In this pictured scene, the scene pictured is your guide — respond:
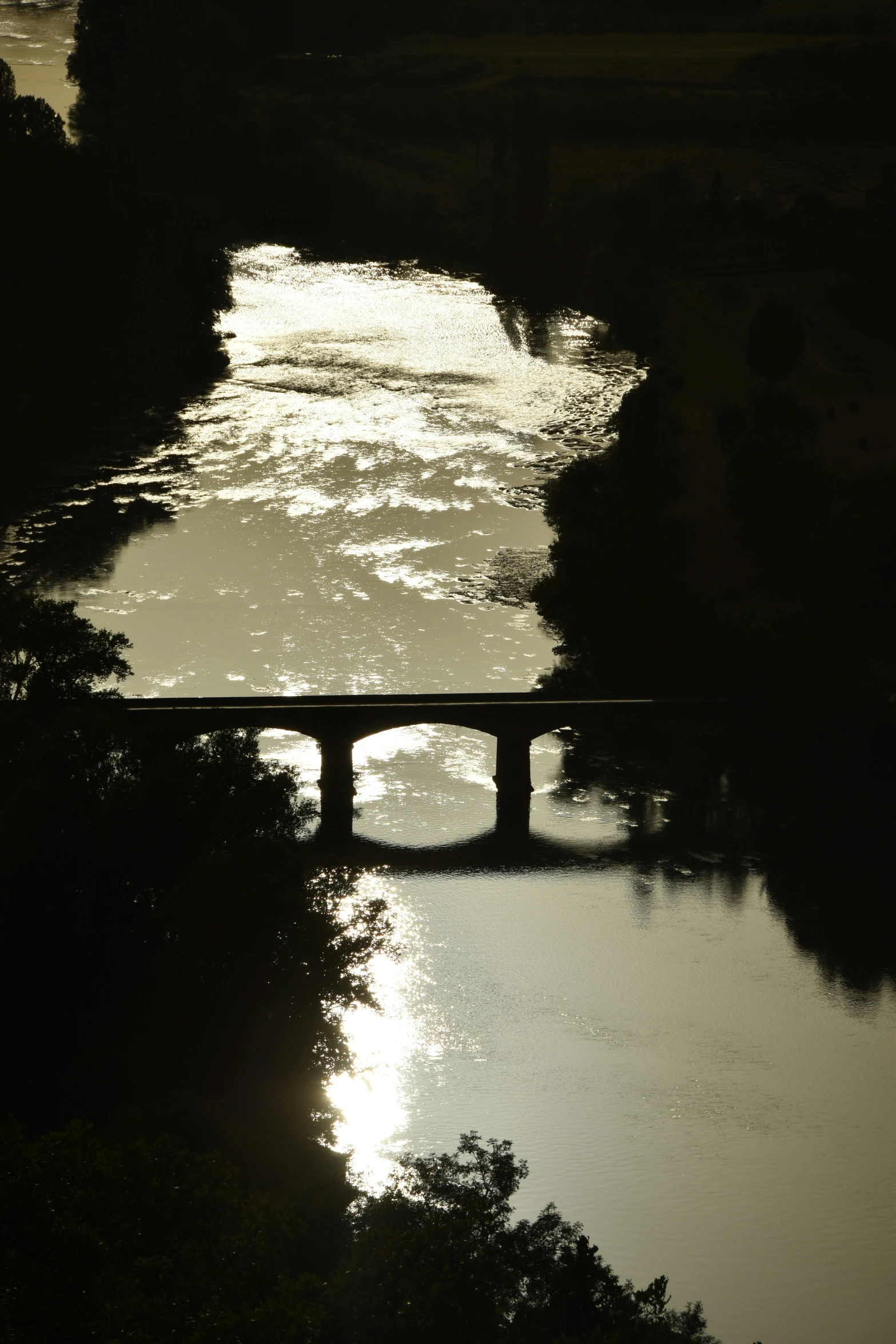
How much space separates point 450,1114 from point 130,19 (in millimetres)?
141598

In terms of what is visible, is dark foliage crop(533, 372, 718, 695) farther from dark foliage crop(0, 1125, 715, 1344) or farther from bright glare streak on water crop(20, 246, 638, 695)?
dark foliage crop(0, 1125, 715, 1344)

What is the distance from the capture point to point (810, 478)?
81.7m

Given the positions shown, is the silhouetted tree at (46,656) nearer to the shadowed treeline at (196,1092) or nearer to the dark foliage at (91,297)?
the shadowed treeline at (196,1092)

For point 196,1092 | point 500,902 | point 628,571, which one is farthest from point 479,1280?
point 628,571

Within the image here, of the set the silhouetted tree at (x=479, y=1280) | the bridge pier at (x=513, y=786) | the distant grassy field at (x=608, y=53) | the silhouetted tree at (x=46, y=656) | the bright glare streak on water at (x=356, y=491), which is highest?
the distant grassy field at (x=608, y=53)

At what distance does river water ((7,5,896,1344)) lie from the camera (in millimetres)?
40094

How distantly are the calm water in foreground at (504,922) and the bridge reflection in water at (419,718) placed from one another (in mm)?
1584

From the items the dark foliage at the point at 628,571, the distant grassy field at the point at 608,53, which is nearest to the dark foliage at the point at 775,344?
the dark foliage at the point at 628,571

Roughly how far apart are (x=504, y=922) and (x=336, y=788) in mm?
7659

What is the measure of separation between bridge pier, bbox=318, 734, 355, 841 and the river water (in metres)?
1.36

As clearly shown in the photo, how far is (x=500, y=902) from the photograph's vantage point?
5419 centimetres

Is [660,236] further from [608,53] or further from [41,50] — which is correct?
[41,50]

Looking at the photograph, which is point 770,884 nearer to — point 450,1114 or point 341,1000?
point 450,1114

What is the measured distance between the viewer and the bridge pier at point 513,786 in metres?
58.2
